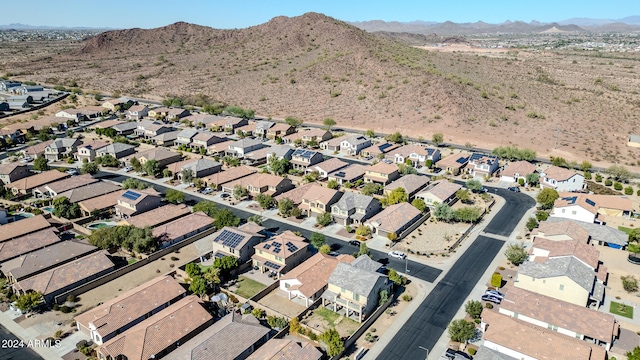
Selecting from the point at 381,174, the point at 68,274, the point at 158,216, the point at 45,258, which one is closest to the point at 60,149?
the point at 158,216

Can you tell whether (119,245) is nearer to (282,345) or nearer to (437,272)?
(282,345)

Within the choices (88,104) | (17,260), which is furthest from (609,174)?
(88,104)

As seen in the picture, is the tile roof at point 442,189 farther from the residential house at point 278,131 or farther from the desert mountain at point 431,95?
the residential house at point 278,131

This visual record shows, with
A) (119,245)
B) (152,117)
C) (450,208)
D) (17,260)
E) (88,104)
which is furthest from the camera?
(88,104)

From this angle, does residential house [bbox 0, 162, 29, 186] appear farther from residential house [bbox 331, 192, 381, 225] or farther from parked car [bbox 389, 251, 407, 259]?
parked car [bbox 389, 251, 407, 259]

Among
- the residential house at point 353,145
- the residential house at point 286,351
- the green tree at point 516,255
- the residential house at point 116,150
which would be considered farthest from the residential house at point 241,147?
the residential house at point 286,351

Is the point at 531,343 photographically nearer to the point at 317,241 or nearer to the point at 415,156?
the point at 317,241

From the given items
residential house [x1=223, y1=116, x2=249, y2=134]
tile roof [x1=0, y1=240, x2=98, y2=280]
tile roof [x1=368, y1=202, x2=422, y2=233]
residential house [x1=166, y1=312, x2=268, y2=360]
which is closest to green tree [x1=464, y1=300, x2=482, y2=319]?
tile roof [x1=368, y1=202, x2=422, y2=233]
